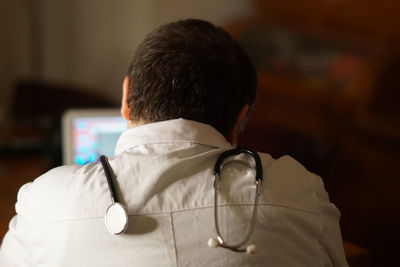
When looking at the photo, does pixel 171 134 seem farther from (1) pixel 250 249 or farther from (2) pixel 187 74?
A: (1) pixel 250 249

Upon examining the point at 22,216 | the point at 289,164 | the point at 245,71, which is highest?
the point at 245,71

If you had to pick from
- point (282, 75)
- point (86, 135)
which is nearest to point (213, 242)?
point (86, 135)

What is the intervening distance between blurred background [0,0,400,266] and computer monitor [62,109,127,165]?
0.52 m

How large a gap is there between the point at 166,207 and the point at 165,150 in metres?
0.10

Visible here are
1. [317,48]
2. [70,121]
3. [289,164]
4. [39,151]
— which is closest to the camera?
[289,164]

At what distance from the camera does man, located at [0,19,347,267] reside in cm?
94

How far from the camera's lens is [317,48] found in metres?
3.61

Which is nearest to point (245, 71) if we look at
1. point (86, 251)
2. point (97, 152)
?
point (86, 251)

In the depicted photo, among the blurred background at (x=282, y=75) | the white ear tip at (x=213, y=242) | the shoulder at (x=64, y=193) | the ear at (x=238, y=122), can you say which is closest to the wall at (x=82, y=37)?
the blurred background at (x=282, y=75)

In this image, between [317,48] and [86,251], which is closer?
[86,251]

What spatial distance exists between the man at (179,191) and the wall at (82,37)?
266cm

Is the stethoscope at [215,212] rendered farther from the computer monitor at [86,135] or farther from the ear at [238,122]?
the computer monitor at [86,135]

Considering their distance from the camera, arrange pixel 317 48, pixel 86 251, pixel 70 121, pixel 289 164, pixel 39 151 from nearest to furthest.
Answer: pixel 86 251 < pixel 289 164 < pixel 70 121 < pixel 39 151 < pixel 317 48

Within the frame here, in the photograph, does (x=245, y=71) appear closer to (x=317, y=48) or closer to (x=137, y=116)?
(x=137, y=116)
